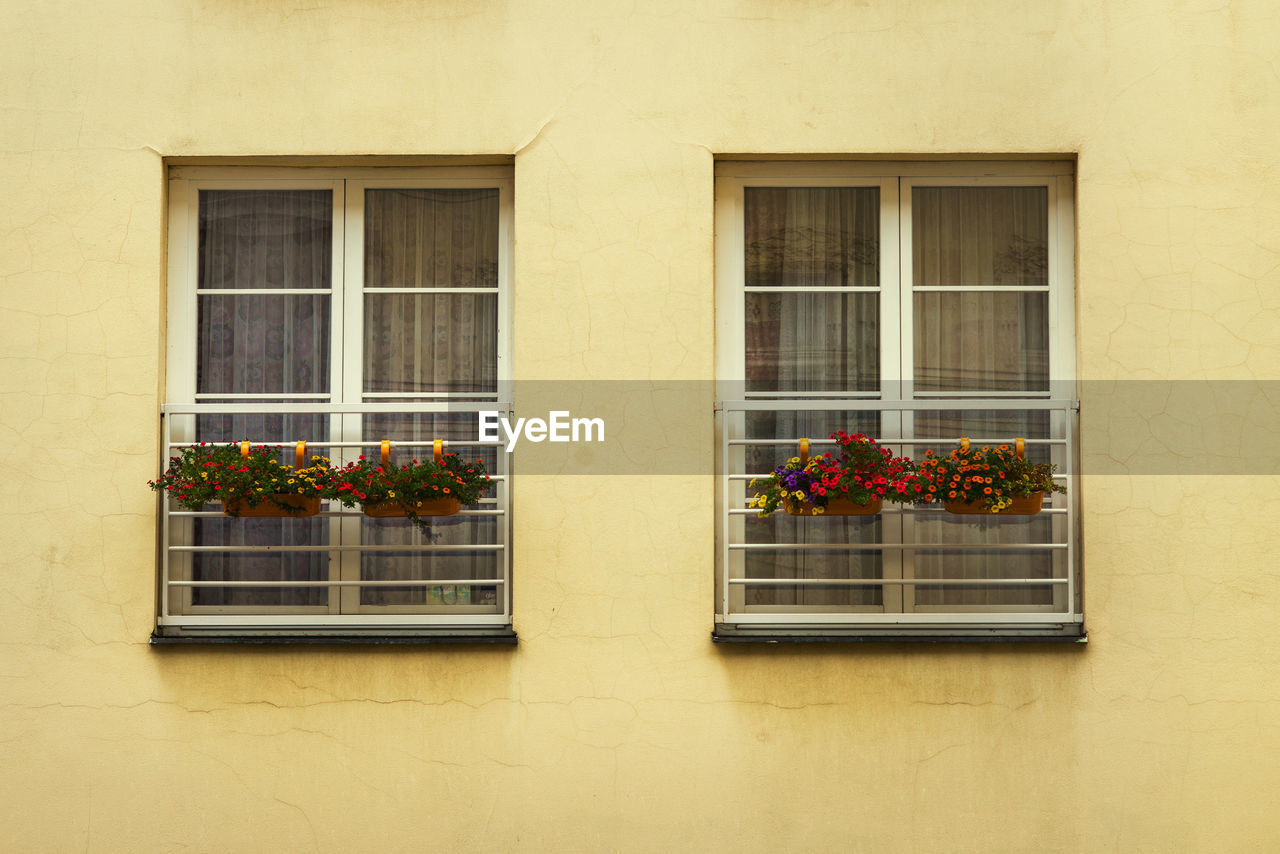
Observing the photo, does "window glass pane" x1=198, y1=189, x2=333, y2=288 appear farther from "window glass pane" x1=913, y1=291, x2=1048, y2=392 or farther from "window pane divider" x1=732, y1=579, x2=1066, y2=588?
"window glass pane" x1=913, y1=291, x2=1048, y2=392

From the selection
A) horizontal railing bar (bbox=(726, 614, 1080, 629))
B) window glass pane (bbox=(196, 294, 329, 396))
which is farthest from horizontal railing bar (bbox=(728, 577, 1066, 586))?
window glass pane (bbox=(196, 294, 329, 396))

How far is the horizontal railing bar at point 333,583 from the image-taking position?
4777mm

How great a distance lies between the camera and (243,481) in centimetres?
450

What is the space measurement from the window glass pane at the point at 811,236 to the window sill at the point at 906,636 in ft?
5.26

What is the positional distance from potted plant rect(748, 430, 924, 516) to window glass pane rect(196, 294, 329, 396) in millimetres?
2152

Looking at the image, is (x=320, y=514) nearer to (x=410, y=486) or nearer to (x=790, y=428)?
(x=410, y=486)

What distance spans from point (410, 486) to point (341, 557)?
0.64 m

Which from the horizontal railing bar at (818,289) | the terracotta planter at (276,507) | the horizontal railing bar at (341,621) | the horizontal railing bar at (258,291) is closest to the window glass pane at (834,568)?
the horizontal railing bar at (818,289)

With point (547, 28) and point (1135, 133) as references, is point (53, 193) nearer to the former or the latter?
point (547, 28)

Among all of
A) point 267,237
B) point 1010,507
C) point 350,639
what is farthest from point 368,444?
point 1010,507

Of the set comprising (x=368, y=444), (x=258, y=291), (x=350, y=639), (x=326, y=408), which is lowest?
(x=350, y=639)

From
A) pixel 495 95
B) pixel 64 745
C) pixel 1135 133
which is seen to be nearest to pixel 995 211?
pixel 1135 133

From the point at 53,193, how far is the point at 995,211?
169 inches

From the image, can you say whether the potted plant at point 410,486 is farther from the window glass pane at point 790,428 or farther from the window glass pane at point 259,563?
the window glass pane at point 790,428
